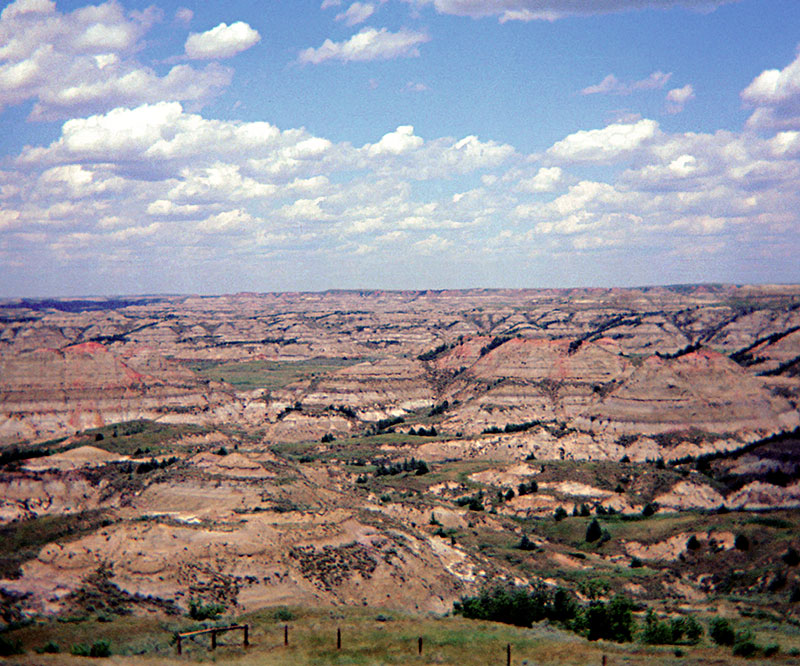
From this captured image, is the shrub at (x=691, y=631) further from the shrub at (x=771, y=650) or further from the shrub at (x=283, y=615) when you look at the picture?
the shrub at (x=283, y=615)

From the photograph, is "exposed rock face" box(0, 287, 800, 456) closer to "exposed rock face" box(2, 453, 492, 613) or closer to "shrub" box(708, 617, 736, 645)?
"exposed rock face" box(2, 453, 492, 613)

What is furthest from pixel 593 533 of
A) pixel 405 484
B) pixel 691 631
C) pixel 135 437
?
pixel 135 437

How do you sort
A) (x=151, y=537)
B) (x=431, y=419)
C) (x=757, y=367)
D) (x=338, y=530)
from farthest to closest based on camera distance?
(x=757, y=367), (x=431, y=419), (x=338, y=530), (x=151, y=537)

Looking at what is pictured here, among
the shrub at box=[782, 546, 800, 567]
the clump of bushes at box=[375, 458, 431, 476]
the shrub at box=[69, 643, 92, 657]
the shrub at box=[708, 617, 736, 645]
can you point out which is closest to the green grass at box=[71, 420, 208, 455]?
the clump of bushes at box=[375, 458, 431, 476]

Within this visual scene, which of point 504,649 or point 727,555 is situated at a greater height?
point 504,649

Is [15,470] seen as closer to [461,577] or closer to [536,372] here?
[461,577]

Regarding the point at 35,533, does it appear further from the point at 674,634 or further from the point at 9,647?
the point at 674,634

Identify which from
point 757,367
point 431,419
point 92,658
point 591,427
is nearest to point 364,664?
point 92,658
